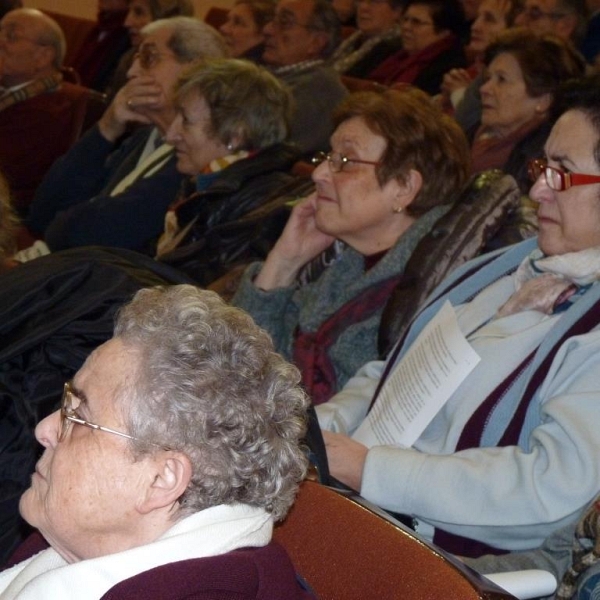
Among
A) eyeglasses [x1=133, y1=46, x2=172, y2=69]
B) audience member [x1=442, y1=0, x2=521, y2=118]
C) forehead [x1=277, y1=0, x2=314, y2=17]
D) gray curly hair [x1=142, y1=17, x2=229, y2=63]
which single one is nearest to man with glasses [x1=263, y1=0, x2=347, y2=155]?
forehead [x1=277, y1=0, x2=314, y2=17]

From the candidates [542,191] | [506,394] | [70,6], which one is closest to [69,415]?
[506,394]

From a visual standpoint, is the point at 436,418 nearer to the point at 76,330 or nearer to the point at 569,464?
the point at 569,464

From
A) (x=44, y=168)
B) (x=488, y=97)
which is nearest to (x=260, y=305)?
(x=488, y=97)

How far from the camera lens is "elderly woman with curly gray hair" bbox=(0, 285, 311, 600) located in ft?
4.08

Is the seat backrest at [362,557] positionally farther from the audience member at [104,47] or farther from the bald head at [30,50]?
the audience member at [104,47]

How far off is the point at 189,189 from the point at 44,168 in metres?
1.75

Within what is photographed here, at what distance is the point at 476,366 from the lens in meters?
2.12

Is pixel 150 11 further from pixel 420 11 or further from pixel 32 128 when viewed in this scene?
pixel 420 11

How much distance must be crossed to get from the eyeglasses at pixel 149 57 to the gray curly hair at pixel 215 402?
123 inches

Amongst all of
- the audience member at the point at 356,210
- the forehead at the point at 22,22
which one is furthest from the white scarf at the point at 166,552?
the forehead at the point at 22,22

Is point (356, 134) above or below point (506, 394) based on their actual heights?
above

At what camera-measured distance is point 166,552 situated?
1.21m

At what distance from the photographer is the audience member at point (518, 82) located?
139 inches

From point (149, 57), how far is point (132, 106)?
23 centimetres
